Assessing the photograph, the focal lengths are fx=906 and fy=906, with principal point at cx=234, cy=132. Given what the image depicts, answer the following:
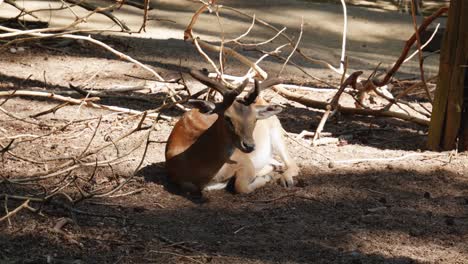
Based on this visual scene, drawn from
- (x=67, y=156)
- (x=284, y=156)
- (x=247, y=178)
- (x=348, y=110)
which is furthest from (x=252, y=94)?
(x=348, y=110)

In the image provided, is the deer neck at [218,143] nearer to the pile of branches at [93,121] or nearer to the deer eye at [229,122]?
the deer eye at [229,122]

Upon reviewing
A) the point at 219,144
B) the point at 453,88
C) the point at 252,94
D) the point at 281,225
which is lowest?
the point at 281,225

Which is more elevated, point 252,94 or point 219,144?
point 252,94

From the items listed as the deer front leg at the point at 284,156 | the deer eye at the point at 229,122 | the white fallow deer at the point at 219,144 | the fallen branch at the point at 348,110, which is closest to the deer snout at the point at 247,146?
the white fallow deer at the point at 219,144

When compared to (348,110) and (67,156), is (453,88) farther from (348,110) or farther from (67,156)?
(67,156)

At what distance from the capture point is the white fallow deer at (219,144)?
5.98m

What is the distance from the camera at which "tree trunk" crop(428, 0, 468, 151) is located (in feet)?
21.9

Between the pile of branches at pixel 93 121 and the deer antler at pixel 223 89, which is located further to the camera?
the deer antler at pixel 223 89

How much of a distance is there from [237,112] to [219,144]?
33 cm

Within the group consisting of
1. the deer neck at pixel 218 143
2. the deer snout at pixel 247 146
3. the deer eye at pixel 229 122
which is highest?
the deer eye at pixel 229 122

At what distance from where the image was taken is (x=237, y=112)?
6.01 m

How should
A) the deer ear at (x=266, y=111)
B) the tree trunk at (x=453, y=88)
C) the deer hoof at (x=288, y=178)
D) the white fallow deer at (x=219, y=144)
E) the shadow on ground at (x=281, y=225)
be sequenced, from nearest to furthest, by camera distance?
the shadow on ground at (x=281, y=225) < the white fallow deer at (x=219, y=144) < the deer ear at (x=266, y=111) < the deer hoof at (x=288, y=178) < the tree trunk at (x=453, y=88)

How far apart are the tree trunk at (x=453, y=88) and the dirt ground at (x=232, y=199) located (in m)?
0.16

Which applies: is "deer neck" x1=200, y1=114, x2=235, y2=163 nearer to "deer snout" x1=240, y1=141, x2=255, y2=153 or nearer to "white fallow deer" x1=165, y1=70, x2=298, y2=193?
"white fallow deer" x1=165, y1=70, x2=298, y2=193
